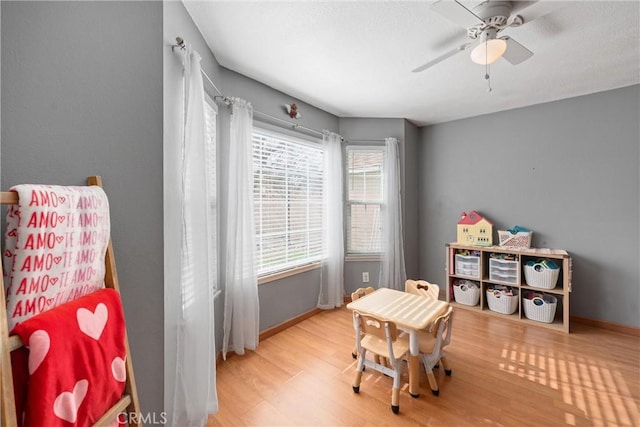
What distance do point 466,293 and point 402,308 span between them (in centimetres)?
Result: 178

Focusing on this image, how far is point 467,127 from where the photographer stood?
11.2 ft

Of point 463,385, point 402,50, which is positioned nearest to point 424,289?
point 463,385

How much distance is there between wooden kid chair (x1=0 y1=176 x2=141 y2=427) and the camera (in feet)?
1.86

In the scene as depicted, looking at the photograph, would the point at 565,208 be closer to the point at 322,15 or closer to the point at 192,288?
the point at 322,15

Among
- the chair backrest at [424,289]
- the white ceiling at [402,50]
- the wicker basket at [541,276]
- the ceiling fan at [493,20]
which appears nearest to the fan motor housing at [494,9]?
the ceiling fan at [493,20]

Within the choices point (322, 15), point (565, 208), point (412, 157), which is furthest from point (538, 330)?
point (322, 15)

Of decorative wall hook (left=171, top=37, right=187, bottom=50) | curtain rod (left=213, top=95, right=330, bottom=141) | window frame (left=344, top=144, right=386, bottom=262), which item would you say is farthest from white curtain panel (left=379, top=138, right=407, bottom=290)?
decorative wall hook (left=171, top=37, right=187, bottom=50)

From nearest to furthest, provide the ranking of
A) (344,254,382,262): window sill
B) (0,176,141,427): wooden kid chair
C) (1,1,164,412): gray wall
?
1. (0,176,141,427): wooden kid chair
2. (1,1,164,412): gray wall
3. (344,254,382,262): window sill

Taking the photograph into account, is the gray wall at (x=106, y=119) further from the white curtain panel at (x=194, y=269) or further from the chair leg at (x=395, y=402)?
the chair leg at (x=395, y=402)

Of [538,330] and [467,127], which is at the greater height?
[467,127]

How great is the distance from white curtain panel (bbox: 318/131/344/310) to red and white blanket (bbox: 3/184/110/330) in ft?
7.84

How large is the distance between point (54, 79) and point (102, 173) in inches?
13.0

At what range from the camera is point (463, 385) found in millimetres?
1812

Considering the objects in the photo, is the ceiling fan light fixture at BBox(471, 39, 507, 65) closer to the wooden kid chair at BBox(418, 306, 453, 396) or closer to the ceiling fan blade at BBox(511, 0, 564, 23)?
the ceiling fan blade at BBox(511, 0, 564, 23)
